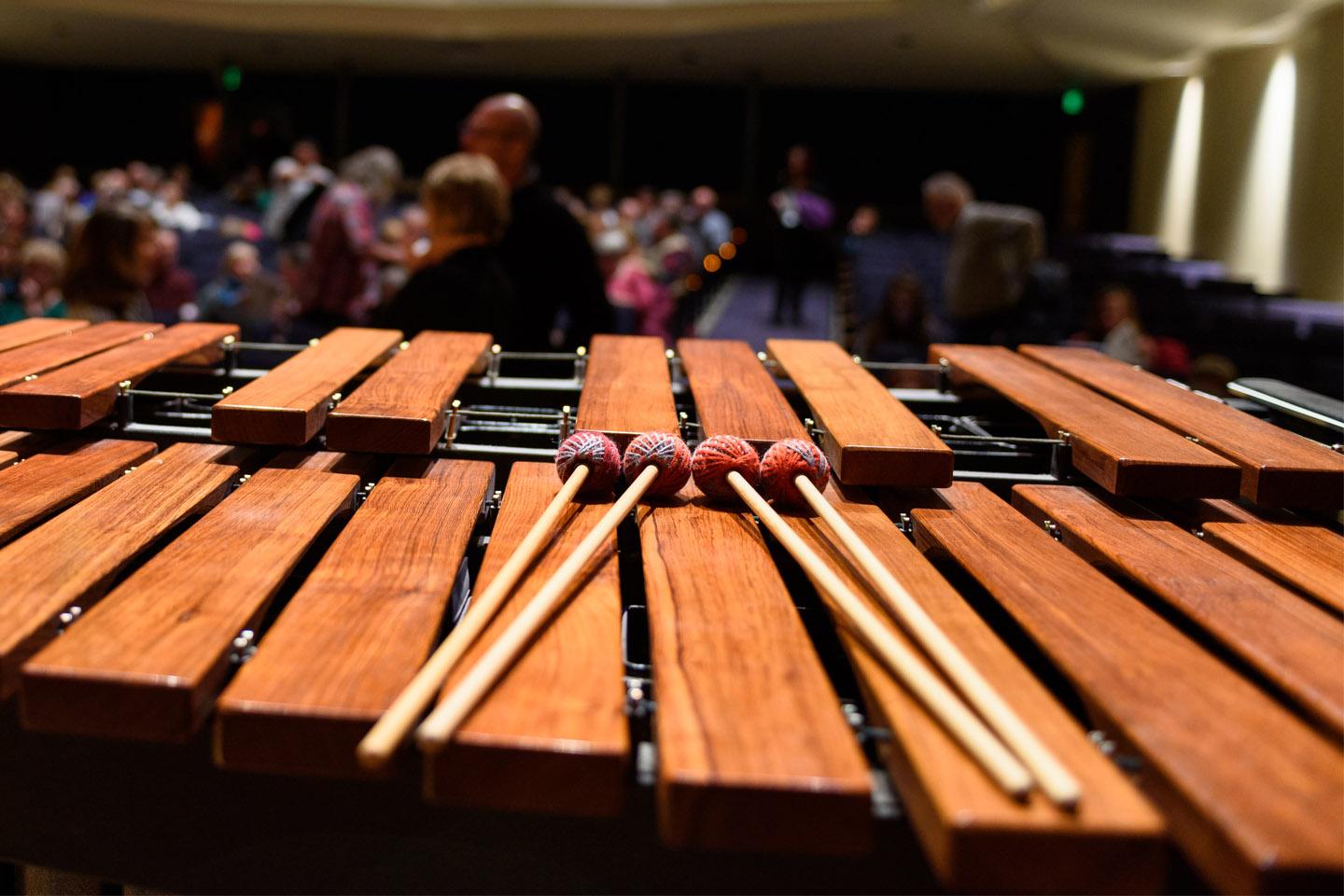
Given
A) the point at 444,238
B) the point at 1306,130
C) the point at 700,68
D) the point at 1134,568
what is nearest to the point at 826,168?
the point at 700,68

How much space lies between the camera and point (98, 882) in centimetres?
175

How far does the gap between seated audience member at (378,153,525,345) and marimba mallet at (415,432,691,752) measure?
1567 millimetres

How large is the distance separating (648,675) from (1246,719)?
675mm

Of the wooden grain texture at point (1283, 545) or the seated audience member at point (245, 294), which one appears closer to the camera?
the wooden grain texture at point (1283, 545)

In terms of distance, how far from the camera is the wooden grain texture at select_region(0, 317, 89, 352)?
96.3 inches

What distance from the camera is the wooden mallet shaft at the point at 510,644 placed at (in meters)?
1.06

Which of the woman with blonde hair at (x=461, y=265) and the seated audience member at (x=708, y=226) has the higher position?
the seated audience member at (x=708, y=226)

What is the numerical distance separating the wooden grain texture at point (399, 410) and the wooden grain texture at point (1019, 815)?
95 cm

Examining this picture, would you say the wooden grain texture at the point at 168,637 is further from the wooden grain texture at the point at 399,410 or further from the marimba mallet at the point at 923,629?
the marimba mallet at the point at 923,629

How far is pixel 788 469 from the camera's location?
1694mm

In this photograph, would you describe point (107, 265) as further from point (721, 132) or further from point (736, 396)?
point (721, 132)

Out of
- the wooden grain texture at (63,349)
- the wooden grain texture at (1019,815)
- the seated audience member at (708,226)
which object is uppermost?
the seated audience member at (708,226)

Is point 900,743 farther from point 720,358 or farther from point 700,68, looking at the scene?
point 700,68

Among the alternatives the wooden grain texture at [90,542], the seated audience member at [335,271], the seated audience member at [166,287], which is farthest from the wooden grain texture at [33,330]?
the seated audience member at [166,287]
